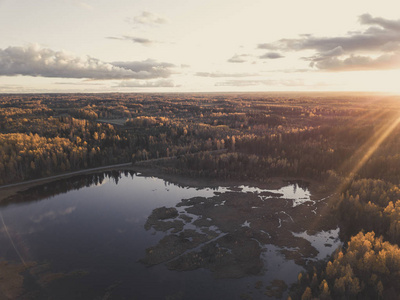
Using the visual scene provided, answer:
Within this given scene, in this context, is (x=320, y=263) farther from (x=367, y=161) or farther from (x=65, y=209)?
(x=367, y=161)

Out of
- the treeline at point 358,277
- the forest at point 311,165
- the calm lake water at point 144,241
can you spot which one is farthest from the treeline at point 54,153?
the treeline at point 358,277

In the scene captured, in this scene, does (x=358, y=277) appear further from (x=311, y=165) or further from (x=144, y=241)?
(x=311, y=165)

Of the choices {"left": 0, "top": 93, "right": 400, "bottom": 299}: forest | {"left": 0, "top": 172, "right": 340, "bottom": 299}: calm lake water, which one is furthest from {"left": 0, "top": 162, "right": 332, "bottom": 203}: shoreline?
{"left": 0, "top": 172, "right": 340, "bottom": 299}: calm lake water

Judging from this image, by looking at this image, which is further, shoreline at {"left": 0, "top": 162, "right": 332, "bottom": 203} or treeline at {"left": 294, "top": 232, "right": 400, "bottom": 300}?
shoreline at {"left": 0, "top": 162, "right": 332, "bottom": 203}

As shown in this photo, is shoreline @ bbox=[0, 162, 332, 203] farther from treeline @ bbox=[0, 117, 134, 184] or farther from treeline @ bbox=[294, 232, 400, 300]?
treeline @ bbox=[294, 232, 400, 300]

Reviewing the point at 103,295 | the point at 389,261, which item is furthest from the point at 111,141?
the point at 389,261

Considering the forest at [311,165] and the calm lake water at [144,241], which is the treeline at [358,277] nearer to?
the forest at [311,165]

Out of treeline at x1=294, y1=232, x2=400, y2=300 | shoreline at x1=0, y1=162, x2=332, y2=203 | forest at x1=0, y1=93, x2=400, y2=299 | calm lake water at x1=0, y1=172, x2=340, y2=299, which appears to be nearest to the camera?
treeline at x1=294, y1=232, x2=400, y2=300

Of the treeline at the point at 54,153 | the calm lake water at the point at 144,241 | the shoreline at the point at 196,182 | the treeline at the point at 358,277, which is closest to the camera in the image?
the treeline at the point at 358,277
